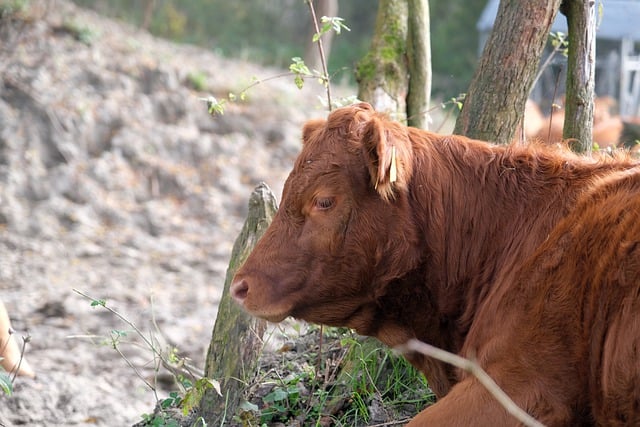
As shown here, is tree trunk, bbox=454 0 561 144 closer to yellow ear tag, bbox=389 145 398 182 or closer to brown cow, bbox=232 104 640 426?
brown cow, bbox=232 104 640 426

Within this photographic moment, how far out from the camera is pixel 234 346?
4.30 metres

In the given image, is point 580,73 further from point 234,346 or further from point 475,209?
point 234,346

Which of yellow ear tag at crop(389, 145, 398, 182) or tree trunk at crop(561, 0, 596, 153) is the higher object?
tree trunk at crop(561, 0, 596, 153)

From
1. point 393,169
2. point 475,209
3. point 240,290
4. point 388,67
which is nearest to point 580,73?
point 475,209

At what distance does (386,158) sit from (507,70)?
4.34 ft

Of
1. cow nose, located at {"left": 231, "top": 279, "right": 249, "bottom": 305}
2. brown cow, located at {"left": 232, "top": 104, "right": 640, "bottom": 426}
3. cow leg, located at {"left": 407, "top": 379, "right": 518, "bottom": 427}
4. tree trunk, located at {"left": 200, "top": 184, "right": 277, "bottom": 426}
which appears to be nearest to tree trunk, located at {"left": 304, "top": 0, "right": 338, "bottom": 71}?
tree trunk, located at {"left": 200, "top": 184, "right": 277, "bottom": 426}

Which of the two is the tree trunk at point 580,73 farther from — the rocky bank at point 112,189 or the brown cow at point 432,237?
the rocky bank at point 112,189

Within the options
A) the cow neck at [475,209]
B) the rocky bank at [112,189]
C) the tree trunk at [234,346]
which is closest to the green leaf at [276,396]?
the tree trunk at [234,346]

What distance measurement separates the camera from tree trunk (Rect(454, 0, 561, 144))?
14.6 feet

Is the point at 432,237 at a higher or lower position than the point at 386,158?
lower

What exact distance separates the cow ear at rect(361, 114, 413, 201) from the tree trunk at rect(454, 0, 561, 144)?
1061 mm

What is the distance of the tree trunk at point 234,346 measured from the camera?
4227 millimetres

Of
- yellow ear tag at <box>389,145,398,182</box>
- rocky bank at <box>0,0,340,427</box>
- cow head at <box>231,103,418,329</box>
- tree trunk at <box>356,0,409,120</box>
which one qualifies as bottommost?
rocky bank at <box>0,0,340,427</box>

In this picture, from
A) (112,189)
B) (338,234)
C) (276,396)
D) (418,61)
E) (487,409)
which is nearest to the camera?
(487,409)
